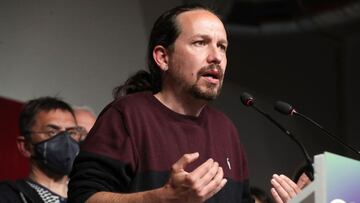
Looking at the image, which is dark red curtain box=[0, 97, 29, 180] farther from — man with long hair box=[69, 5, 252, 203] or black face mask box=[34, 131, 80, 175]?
man with long hair box=[69, 5, 252, 203]

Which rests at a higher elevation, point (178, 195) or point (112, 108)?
point (112, 108)

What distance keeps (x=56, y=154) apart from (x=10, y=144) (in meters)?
0.62

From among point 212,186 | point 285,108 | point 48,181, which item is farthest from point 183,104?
point 48,181

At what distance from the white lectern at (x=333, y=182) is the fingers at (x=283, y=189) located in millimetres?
357

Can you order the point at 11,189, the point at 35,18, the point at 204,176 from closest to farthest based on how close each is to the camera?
1. the point at 204,176
2. the point at 11,189
3. the point at 35,18

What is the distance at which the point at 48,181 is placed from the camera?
3.03 meters

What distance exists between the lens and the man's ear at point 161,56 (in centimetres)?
209

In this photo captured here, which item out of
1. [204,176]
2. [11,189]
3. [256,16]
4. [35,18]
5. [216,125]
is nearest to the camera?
[204,176]

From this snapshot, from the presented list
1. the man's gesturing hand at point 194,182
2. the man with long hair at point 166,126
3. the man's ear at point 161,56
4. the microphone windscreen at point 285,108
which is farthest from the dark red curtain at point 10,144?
the man's gesturing hand at point 194,182

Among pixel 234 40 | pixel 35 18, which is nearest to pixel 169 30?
pixel 35 18

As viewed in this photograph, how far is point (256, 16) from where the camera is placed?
505 centimetres

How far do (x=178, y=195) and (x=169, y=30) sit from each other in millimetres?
757

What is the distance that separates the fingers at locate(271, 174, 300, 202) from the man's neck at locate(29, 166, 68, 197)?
143 centimetres

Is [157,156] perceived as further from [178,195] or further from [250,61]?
[250,61]
